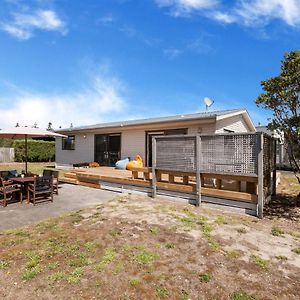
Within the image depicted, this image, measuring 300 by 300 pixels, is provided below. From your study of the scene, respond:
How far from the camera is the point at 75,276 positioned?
300cm

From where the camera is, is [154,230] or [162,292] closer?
[162,292]

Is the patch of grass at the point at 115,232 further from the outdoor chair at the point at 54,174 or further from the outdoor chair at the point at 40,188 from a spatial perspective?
the outdoor chair at the point at 54,174

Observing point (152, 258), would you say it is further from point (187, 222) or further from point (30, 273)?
point (187, 222)

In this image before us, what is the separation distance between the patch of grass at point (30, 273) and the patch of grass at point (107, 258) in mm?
785

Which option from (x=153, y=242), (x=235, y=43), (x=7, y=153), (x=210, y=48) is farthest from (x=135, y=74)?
(x=7, y=153)

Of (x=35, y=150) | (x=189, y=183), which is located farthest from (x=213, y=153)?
(x=35, y=150)

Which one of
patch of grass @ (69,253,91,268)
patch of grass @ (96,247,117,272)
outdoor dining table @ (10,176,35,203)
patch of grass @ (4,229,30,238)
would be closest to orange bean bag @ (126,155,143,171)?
outdoor dining table @ (10,176,35,203)

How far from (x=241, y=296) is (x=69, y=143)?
1657 cm

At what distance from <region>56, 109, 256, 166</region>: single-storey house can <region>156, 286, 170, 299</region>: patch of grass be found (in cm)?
786

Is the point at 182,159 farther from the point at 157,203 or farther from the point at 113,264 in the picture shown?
the point at 113,264

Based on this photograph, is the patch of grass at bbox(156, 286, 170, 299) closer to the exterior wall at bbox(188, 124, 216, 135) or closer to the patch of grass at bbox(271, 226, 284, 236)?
the patch of grass at bbox(271, 226, 284, 236)

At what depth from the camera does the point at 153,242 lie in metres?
4.15

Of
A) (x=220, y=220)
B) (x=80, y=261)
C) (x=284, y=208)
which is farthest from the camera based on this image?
(x=284, y=208)

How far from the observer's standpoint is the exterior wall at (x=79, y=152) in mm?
15977
